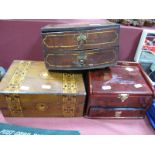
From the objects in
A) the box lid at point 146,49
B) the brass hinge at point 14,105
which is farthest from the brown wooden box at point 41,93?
the box lid at point 146,49

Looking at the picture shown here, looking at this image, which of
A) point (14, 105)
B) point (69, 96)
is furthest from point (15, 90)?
point (69, 96)

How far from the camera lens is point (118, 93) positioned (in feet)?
3.11

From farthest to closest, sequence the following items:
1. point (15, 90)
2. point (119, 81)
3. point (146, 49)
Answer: point (146, 49) → point (119, 81) → point (15, 90)

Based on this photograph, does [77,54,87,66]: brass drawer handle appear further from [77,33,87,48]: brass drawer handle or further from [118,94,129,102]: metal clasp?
[118,94,129,102]: metal clasp

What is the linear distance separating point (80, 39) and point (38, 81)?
31 centimetres

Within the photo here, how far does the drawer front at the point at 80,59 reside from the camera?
0.95 metres

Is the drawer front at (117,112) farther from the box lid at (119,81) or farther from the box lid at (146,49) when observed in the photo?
the box lid at (146,49)

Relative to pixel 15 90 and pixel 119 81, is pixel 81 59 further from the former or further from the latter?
pixel 15 90

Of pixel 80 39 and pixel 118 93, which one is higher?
pixel 80 39

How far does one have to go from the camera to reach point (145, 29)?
3.82 feet

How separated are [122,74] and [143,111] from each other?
236 millimetres

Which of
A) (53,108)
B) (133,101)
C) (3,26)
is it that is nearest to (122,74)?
(133,101)
